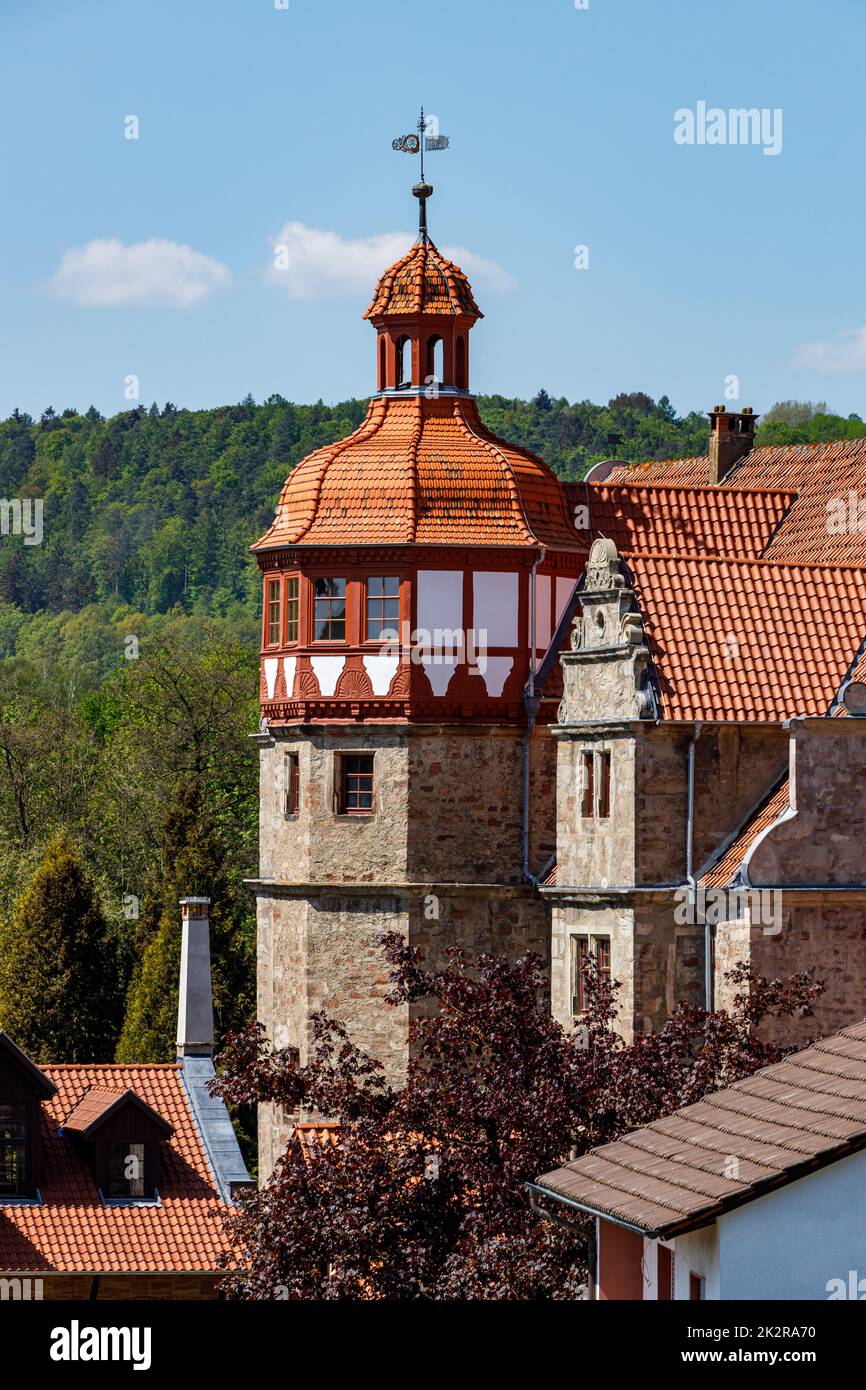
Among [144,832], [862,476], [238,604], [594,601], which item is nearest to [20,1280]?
[594,601]

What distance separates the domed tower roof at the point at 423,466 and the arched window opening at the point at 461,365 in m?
0.02

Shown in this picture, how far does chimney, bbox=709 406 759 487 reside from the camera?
201 feet

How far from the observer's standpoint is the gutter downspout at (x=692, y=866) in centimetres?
4459

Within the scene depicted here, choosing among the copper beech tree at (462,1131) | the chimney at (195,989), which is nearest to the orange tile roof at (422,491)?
the chimney at (195,989)

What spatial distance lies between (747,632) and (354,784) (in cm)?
779

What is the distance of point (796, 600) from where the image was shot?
47.8 metres

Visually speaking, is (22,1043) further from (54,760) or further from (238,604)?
(238,604)

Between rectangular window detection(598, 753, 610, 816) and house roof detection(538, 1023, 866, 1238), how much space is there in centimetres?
1912

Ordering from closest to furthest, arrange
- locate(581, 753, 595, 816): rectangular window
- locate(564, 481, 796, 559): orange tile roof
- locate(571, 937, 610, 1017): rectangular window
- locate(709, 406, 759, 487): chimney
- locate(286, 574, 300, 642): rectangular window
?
1. locate(571, 937, 610, 1017): rectangular window
2. locate(581, 753, 595, 816): rectangular window
3. locate(286, 574, 300, 642): rectangular window
4. locate(564, 481, 796, 559): orange tile roof
5. locate(709, 406, 759, 487): chimney

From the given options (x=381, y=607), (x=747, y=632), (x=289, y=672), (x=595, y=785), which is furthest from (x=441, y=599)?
(x=747, y=632)

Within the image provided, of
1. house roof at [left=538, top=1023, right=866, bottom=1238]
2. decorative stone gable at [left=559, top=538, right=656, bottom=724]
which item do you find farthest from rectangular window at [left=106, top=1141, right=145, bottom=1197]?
house roof at [left=538, top=1023, right=866, bottom=1238]

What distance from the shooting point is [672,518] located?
52438mm

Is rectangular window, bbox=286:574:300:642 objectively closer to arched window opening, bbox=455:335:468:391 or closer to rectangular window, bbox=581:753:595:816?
arched window opening, bbox=455:335:468:391

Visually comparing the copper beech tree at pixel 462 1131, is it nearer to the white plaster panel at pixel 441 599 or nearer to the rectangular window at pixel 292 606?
the white plaster panel at pixel 441 599
